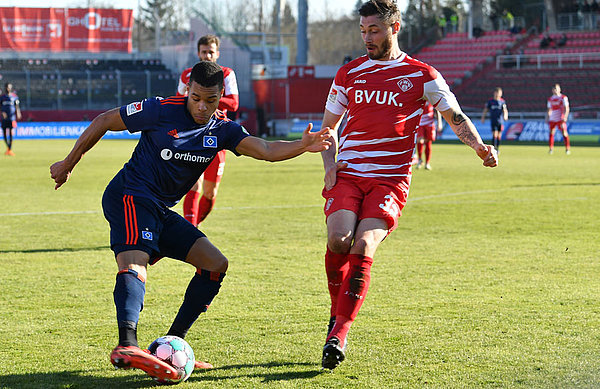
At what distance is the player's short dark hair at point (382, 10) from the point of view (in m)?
4.99

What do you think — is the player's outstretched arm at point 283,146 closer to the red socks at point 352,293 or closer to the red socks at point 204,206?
the red socks at point 352,293

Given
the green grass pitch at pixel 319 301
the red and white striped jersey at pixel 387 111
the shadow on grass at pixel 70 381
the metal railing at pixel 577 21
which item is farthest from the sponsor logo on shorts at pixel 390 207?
the metal railing at pixel 577 21

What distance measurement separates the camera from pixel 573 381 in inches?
169

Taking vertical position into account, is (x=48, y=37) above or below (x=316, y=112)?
above

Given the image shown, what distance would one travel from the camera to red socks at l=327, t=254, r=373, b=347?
458 centimetres

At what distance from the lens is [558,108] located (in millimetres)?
27625

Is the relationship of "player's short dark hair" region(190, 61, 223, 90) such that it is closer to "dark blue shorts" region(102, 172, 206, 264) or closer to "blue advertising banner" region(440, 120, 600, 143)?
"dark blue shorts" region(102, 172, 206, 264)

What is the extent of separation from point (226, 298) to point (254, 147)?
6.52 ft

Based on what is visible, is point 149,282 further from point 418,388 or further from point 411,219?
point 411,219

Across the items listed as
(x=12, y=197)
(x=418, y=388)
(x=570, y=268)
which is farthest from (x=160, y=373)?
(x=12, y=197)

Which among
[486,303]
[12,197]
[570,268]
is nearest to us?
[486,303]

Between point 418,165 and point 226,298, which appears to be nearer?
point 226,298

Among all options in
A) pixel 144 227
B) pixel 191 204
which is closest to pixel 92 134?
pixel 144 227

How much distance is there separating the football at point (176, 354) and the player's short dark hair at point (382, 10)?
2.27 m
